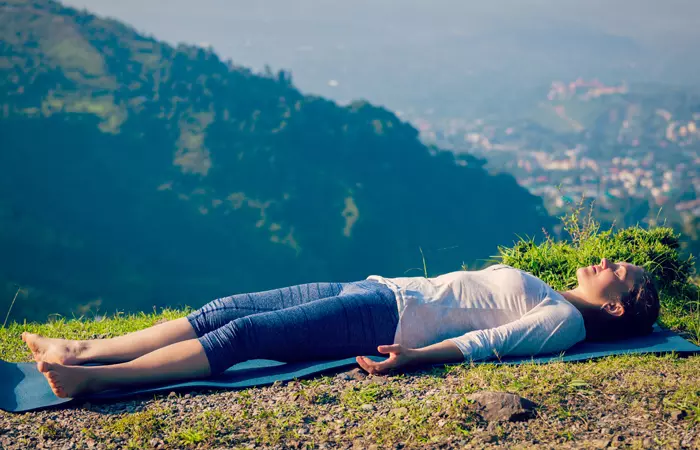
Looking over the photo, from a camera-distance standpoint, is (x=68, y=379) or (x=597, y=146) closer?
(x=68, y=379)

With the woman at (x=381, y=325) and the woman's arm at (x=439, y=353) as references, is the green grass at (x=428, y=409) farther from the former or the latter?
the woman at (x=381, y=325)

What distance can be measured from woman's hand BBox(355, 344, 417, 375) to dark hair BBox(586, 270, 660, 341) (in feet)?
4.25

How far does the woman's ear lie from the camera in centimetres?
400

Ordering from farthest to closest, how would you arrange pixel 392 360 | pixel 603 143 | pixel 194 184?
pixel 603 143
pixel 194 184
pixel 392 360

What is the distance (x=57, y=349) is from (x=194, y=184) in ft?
144

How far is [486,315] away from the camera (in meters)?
3.75

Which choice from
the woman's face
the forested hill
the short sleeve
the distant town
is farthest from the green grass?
the distant town

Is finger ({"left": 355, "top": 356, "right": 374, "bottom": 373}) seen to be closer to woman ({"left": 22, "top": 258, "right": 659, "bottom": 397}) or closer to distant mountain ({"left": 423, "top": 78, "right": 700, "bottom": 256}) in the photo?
woman ({"left": 22, "top": 258, "right": 659, "bottom": 397})

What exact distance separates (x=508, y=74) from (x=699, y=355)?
669 feet

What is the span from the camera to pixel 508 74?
196875 mm

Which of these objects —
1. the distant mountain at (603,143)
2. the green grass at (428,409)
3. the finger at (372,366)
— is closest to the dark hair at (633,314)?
the green grass at (428,409)

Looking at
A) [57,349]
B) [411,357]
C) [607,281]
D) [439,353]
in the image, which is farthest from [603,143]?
[57,349]

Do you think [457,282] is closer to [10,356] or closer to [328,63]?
[10,356]

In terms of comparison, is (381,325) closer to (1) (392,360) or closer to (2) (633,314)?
(1) (392,360)
